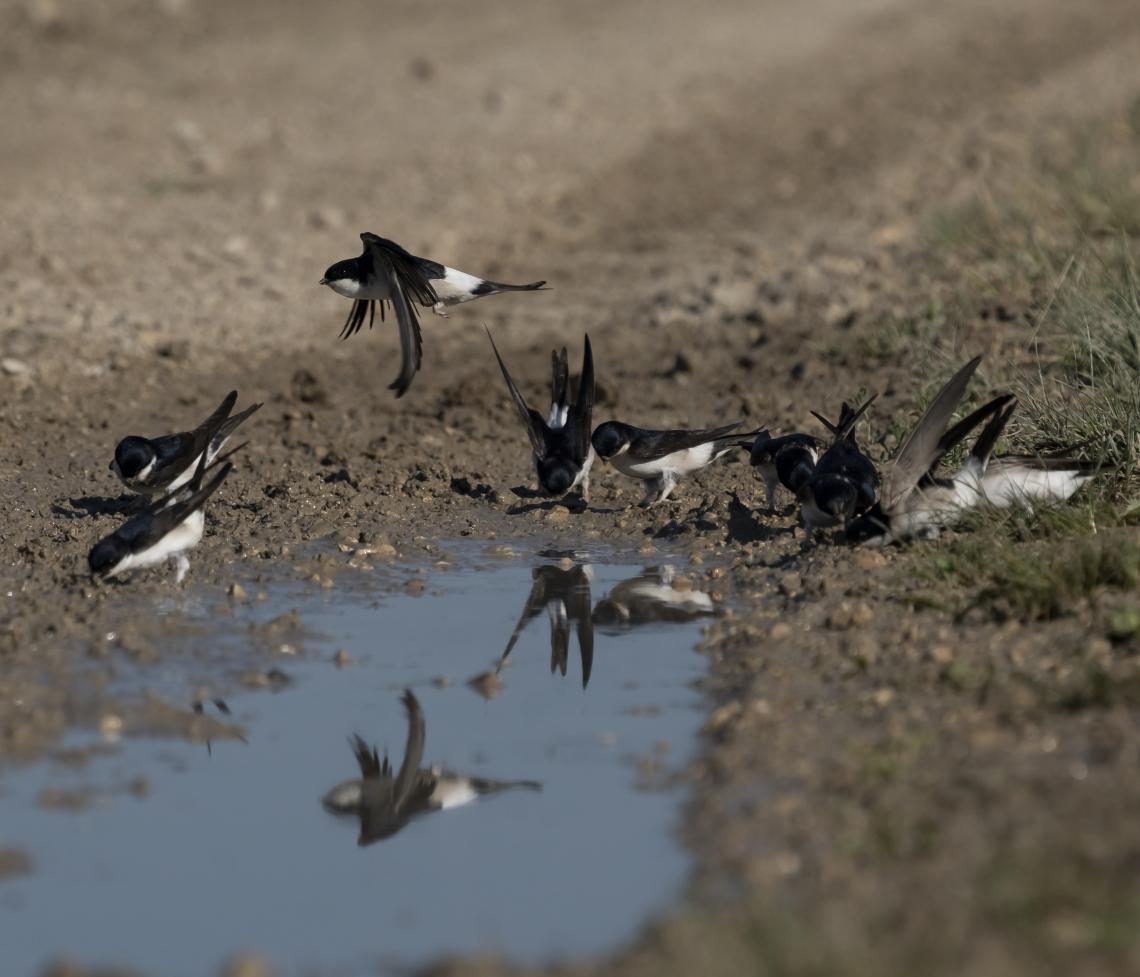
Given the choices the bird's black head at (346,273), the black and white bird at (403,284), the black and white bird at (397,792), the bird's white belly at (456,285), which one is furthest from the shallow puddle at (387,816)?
the bird's white belly at (456,285)

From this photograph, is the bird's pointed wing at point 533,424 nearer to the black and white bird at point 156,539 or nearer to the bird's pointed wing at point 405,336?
the bird's pointed wing at point 405,336

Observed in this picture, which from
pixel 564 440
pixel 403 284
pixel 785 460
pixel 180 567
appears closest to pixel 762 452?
pixel 785 460

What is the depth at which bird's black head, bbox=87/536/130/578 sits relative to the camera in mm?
6188

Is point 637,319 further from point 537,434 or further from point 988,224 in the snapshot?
point 537,434

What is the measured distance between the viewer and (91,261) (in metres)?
11.1

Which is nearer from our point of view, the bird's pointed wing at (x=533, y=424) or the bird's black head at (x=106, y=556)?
the bird's black head at (x=106, y=556)

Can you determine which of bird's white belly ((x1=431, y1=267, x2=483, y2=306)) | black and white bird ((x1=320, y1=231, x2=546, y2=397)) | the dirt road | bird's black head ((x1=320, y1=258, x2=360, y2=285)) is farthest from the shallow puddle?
bird's white belly ((x1=431, y1=267, x2=483, y2=306))

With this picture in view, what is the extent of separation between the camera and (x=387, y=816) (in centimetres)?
448

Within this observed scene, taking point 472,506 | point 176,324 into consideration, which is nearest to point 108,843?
point 472,506

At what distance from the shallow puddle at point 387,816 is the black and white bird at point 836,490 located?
748 mm

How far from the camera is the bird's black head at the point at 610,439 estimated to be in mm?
7723

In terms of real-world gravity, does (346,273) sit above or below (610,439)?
above

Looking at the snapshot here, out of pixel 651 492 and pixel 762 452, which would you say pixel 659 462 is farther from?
pixel 762 452

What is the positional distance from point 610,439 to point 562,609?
4.96 feet
